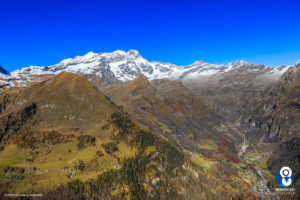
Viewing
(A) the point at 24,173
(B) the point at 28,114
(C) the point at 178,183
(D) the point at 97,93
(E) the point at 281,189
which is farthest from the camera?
(E) the point at 281,189

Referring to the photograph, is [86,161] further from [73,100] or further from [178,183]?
[178,183]

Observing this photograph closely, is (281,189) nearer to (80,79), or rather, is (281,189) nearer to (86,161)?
(86,161)

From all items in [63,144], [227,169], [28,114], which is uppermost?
[28,114]

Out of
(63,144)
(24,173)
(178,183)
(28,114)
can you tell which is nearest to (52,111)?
(28,114)

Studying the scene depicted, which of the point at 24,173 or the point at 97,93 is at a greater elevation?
the point at 97,93

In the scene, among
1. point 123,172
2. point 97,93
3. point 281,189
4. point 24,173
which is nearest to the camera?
point 24,173

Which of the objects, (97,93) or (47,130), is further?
(97,93)

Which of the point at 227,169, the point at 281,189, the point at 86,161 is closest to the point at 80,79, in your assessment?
the point at 86,161

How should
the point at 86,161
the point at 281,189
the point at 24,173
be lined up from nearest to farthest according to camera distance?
the point at 24,173 < the point at 86,161 < the point at 281,189

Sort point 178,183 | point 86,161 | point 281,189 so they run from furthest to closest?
point 281,189, point 178,183, point 86,161
